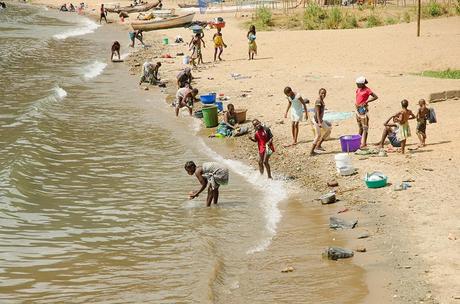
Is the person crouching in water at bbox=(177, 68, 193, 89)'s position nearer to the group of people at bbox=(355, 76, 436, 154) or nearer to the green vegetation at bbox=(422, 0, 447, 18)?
the group of people at bbox=(355, 76, 436, 154)

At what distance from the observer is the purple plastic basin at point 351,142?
1507 centimetres

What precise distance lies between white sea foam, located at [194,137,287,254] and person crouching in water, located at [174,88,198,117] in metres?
3.97

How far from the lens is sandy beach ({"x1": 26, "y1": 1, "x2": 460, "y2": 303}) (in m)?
9.50

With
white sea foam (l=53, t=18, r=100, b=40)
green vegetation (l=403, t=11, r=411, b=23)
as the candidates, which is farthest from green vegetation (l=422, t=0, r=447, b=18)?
white sea foam (l=53, t=18, r=100, b=40)

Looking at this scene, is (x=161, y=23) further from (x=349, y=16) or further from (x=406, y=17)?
(x=406, y=17)

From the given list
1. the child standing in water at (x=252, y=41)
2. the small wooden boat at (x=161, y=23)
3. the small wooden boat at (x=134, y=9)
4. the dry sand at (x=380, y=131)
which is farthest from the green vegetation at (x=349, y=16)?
the small wooden boat at (x=134, y=9)

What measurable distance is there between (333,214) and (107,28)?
44012mm

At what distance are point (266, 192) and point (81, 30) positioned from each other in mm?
41096

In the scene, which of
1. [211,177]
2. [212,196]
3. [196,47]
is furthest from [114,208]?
[196,47]

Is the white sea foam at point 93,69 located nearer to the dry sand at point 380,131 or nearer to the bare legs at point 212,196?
the dry sand at point 380,131

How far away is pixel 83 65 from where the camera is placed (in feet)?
113

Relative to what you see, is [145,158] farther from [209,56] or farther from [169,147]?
[209,56]

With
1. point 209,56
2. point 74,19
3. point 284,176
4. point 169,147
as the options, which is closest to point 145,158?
point 169,147

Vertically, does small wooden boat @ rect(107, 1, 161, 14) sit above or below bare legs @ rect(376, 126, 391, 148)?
above
